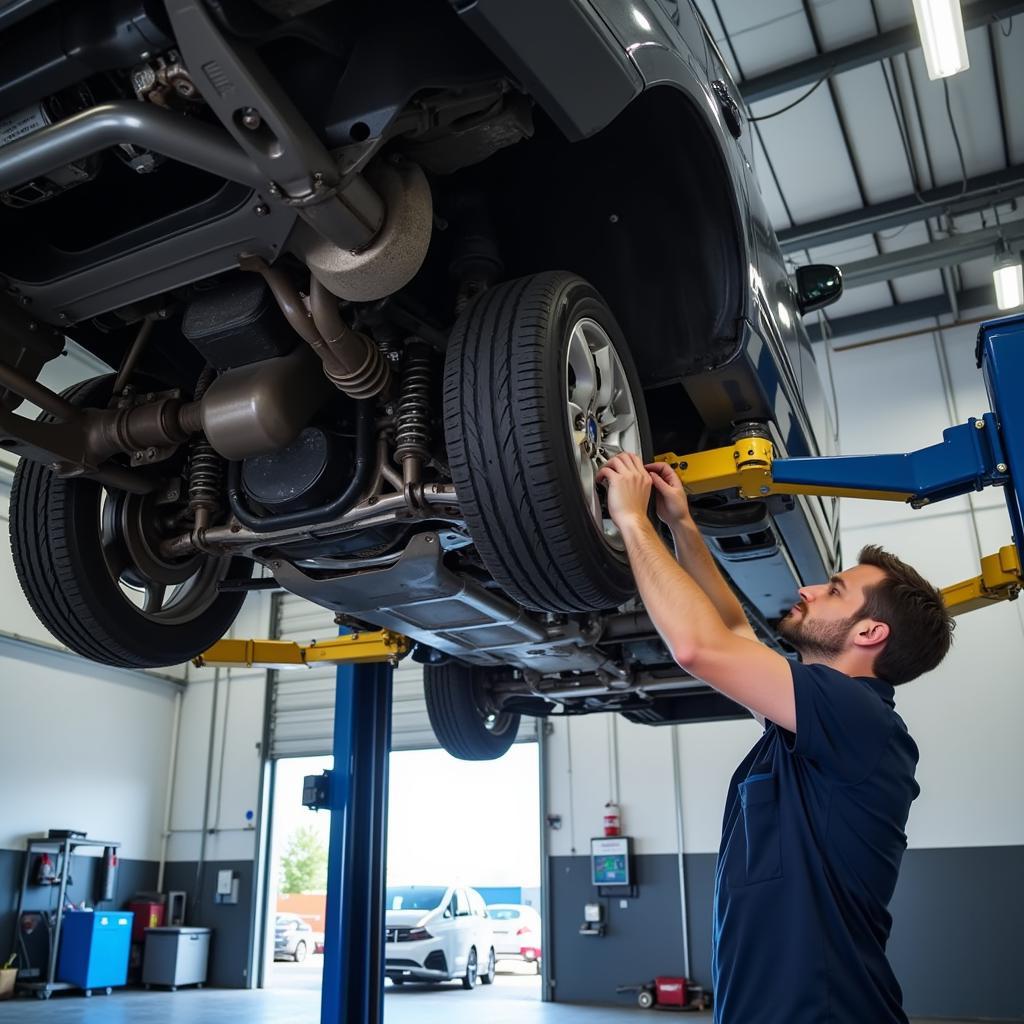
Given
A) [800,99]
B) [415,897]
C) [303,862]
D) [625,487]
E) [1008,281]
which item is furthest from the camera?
[303,862]

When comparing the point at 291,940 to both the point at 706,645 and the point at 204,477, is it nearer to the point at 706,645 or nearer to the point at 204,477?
the point at 204,477

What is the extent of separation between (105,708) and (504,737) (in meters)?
8.15

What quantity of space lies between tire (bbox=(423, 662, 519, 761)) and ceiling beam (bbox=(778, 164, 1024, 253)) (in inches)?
216

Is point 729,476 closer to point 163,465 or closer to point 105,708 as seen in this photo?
point 163,465

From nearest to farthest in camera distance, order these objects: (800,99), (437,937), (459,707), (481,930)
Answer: (459,707)
(800,99)
(437,937)
(481,930)

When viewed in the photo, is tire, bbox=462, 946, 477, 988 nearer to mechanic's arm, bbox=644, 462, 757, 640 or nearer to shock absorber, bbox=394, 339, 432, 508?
mechanic's arm, bbox=644, 462, 757, 640

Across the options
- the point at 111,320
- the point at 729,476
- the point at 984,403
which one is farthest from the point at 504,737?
the point at 984,403

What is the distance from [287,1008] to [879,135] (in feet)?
31.5

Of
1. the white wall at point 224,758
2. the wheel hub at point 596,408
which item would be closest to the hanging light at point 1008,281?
the wheel hub at point 596,408

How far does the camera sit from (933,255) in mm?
8477

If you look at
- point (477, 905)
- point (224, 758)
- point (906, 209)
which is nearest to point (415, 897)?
point (477, 905)

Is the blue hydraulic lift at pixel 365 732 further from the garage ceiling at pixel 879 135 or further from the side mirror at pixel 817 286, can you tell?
the garage ceiling at pixel 879 135

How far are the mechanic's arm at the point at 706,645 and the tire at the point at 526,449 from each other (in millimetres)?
193

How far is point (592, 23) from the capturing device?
1577 mm
